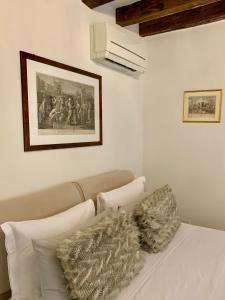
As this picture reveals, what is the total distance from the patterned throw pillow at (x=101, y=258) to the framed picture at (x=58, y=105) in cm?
72

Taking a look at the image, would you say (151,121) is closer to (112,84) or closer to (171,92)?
(171,92)

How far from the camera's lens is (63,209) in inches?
64.6

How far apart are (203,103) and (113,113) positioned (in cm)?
100

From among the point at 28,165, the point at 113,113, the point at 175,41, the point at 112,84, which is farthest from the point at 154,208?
the point at 175,41

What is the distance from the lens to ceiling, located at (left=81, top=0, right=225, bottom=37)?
6.63ft

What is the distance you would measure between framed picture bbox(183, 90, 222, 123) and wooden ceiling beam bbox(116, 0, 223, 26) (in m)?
0.85

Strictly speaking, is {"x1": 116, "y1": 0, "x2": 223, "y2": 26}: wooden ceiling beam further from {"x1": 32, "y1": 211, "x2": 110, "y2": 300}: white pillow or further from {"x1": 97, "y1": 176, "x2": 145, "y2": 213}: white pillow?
{"x1": 32, "y1": 211, "x2": 110, "y2": 300}: white pillow

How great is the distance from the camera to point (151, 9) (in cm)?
216

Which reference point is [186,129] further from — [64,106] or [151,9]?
[64,106]

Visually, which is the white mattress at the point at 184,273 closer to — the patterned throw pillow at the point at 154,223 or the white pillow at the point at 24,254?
the patterned throw pillow at the point at 154,223

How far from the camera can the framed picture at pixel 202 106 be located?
2.58 meters

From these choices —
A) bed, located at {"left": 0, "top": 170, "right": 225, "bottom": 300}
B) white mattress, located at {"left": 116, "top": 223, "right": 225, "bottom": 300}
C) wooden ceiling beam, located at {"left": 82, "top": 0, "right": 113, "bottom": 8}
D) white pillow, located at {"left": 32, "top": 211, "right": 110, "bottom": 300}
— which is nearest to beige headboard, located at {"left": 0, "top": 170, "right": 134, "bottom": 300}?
bed, located at {"left": 0, "top": 170, "right": 225, "bottom": 300}

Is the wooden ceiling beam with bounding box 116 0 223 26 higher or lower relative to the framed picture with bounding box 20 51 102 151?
higher

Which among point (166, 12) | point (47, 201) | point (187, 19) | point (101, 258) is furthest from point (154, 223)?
point (187, 19)
